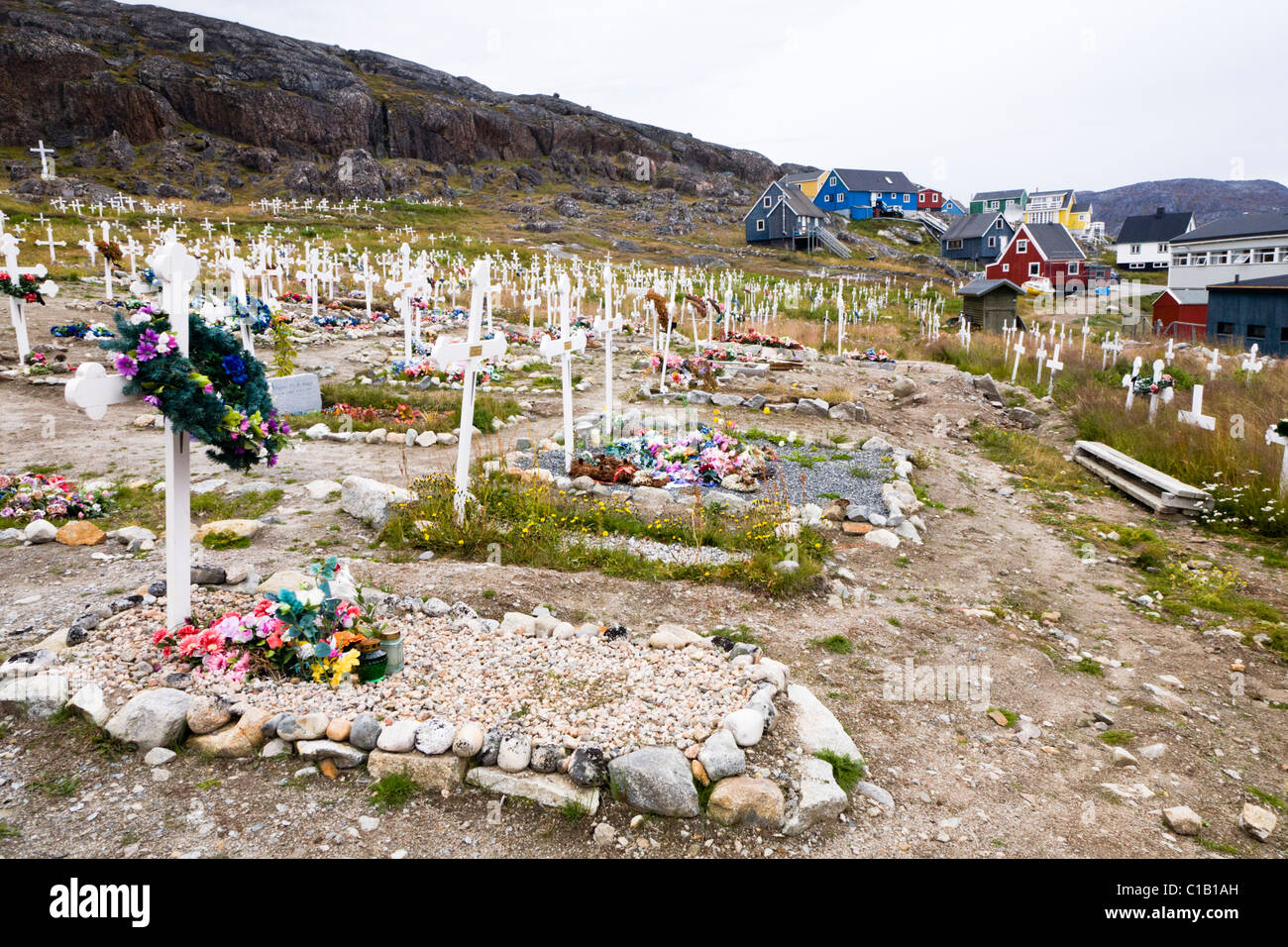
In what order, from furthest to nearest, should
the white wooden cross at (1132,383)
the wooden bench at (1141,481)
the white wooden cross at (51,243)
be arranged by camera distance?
the white wooden cross at (51,243) → the white wooden cross at (1132,383) → the wooden bench at (1141,481)

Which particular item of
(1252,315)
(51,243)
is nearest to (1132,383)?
(1252,315)

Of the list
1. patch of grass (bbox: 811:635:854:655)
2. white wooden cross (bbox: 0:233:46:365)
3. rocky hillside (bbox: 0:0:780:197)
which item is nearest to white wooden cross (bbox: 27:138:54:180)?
rocky hillside (bbox: 0:0:780:197)

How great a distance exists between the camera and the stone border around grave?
12.1 ft

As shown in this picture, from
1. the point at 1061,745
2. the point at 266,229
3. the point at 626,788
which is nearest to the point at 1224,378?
the point at 1061,745

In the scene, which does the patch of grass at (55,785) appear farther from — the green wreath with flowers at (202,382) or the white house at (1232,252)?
the white house at (1232,252)

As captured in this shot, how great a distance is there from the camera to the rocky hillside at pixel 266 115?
2936 inches

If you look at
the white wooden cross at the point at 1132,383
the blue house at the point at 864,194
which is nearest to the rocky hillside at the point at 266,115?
the blue house at the point at 864,194

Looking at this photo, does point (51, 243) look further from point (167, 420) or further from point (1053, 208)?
point (1053, 208)

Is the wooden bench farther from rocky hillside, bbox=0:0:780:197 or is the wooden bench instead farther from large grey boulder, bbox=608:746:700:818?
rocky hillside, bbox=0:0:780:197

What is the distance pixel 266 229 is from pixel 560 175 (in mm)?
64045

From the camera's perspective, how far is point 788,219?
70812 millimetres

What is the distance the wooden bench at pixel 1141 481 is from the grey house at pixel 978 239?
191 ft

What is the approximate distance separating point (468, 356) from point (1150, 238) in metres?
82.0

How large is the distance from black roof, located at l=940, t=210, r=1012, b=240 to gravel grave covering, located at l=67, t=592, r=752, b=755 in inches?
2835
